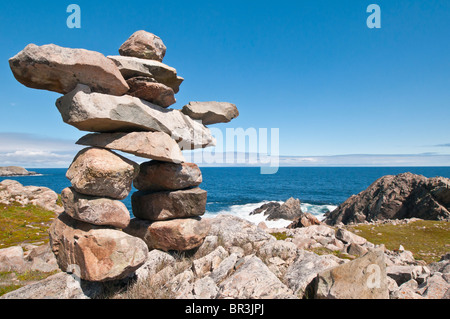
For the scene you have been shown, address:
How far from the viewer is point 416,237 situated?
2550cm

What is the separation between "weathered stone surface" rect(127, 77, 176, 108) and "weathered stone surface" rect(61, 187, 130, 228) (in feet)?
13.2

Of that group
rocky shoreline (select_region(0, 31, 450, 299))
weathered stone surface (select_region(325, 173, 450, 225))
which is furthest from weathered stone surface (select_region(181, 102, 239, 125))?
weathered stone surface (select_region(325, 173, 450, 225))

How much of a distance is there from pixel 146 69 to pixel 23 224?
2607 cm

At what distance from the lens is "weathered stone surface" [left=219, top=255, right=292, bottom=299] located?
6.83 metres

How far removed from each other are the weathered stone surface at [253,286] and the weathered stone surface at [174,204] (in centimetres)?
364

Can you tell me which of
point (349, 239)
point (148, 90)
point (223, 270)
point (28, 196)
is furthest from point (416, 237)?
point (28, 196)

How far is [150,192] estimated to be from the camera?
11.3m

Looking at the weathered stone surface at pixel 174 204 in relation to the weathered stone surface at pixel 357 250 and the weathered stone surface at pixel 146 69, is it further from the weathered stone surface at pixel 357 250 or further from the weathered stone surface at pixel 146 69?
the weathered stone surface at pixel 357 250

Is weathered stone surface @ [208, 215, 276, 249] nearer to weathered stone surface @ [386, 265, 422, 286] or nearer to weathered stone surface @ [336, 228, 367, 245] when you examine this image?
weathered stone surface @ [386, 265, 422, 286]

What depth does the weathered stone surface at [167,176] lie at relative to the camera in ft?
34.4

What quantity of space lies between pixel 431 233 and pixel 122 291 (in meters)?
31.4

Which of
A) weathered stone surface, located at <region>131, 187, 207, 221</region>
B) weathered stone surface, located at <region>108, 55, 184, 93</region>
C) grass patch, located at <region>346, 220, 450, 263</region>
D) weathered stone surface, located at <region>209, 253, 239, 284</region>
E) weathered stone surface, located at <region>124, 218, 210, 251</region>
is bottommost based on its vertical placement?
grass patch, located at <region>346, 220, 450, 263</region>

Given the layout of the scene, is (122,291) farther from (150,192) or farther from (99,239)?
(150,192)
